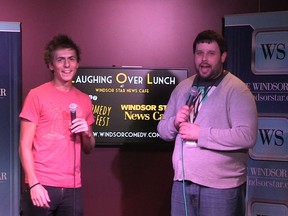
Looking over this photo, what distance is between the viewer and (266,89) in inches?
128

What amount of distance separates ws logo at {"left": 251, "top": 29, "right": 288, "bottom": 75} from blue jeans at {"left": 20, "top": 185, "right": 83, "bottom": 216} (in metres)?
1.67

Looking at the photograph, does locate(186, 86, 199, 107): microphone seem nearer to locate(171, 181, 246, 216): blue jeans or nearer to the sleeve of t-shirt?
locate(171, 181, 246, 216): blue jeans

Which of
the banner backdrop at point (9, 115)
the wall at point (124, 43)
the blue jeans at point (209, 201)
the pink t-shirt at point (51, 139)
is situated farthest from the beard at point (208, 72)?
the banner backdrop at point (9, 115)

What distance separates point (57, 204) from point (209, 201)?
0.79 metres

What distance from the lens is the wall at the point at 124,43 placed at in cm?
341

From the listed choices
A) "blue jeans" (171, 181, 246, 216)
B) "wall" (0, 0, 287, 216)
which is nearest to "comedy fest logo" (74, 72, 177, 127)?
"wall" (0, 0, 287, 216)

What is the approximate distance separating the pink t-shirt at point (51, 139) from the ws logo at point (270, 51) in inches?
62.2

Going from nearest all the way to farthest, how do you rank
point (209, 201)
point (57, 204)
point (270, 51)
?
point (209, 201)
point (57, 204)
point (270, 51)

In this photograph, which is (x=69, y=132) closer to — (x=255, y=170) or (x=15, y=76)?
(x=15, y=76)

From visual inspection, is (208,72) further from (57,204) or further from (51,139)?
(57,204)

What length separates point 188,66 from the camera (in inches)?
136

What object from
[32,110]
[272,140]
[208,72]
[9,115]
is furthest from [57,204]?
[272,140]

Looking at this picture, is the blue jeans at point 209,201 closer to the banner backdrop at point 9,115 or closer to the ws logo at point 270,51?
the ws logo at point 270,51

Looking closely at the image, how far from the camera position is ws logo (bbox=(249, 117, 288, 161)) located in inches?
126
